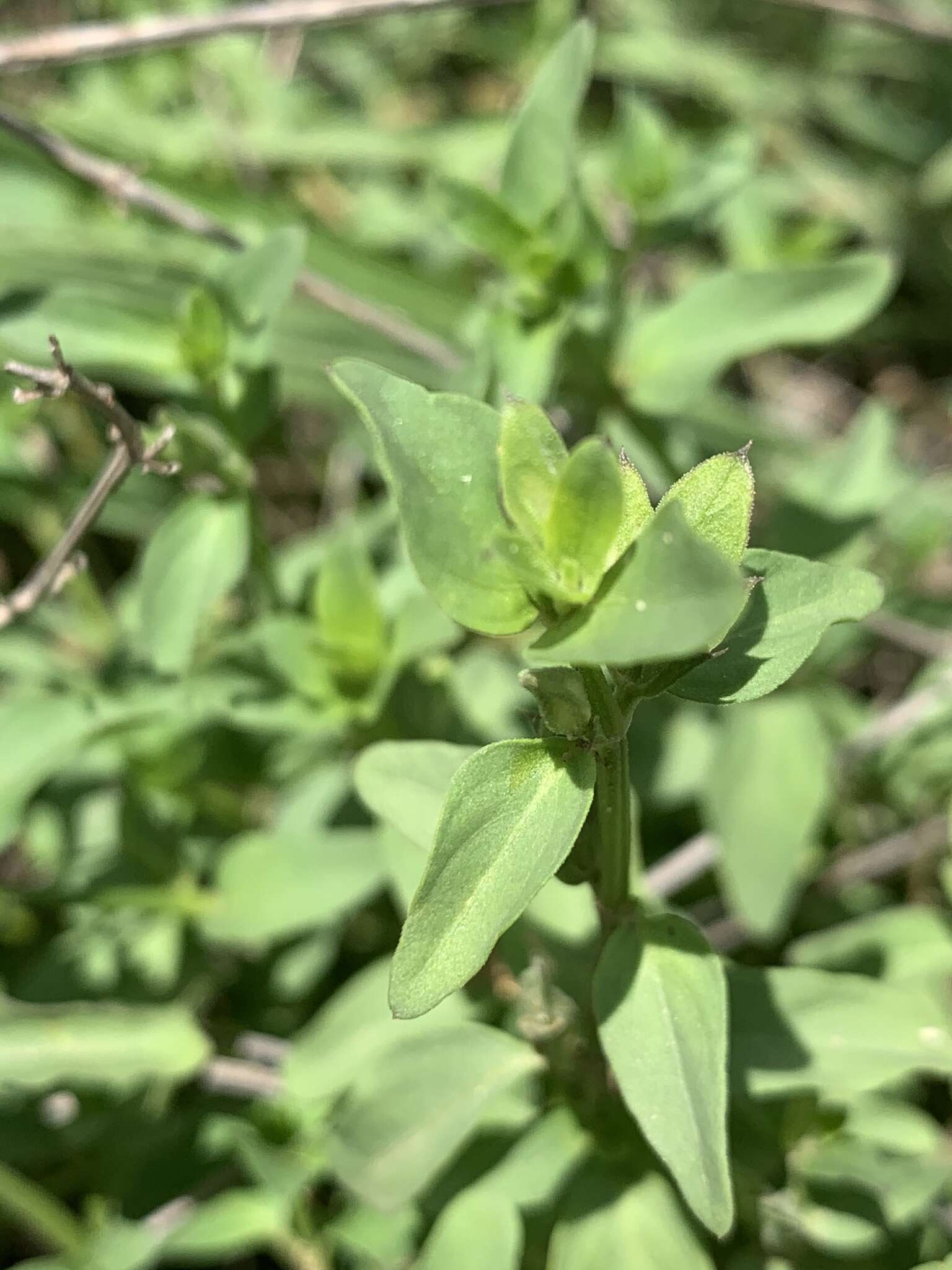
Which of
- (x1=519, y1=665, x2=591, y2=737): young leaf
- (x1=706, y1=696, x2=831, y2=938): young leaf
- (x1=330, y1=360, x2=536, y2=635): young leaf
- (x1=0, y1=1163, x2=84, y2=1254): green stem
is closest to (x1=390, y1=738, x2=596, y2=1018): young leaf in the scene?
(x1=519, y1=665, x2=591, y2=737): young leaf

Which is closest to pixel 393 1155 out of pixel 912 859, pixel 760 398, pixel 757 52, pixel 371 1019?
pixel 371 1019

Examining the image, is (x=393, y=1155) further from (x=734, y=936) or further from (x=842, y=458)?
(x=842, y=458)

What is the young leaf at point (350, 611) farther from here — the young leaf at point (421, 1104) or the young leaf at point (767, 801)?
the young leaf at point (767, 801)

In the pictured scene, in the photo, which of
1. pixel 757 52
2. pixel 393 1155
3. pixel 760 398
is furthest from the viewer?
pixel 757 52

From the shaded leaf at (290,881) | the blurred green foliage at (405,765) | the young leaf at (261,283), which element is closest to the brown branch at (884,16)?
the blurred green foliage at (405,765)

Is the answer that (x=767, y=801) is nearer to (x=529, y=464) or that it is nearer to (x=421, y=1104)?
(x=421, y=1104)

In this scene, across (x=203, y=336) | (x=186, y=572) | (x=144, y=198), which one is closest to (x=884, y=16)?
(x=144, y=198)
